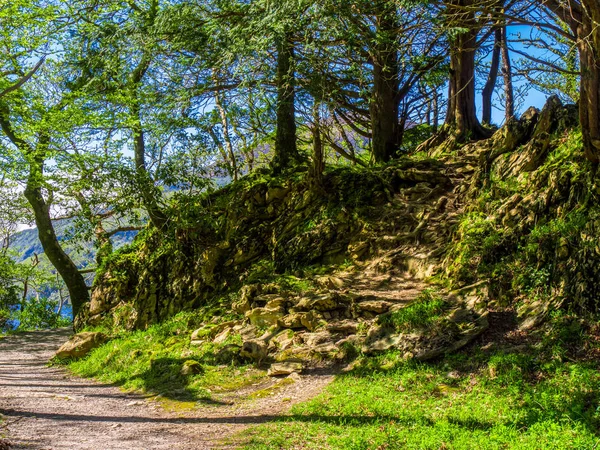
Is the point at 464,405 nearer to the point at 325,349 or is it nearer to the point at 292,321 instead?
the point at 325,349

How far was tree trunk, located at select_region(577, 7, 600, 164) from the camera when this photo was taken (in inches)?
282

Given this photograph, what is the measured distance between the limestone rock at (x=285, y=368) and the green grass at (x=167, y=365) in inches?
9.3

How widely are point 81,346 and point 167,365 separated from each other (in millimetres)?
4263

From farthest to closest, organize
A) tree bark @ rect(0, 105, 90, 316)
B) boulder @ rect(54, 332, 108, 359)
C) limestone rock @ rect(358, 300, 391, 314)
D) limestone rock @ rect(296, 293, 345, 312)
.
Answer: tree bark @ rect(0, 105, 90, 316)
boulder @ rect(54, 332, 108, 359)
limestone rock @ rect(296, 293, 345, 312)
limestone rock @ rect(358, 300, 391, 314)

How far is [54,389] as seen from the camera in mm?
8797

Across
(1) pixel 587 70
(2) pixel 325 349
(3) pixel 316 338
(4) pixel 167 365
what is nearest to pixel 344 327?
(3) pixel 316 338

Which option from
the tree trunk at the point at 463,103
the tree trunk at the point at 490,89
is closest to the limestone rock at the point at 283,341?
the tree trunk at the point at 463,103

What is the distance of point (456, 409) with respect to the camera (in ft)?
17.3

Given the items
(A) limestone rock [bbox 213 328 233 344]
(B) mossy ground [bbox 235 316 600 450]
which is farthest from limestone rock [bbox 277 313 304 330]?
(B) mossy ground [bbox 235 316 600 450]

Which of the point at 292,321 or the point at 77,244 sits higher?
the point at 77,244

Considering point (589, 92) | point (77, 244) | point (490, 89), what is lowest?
point (77, 244)

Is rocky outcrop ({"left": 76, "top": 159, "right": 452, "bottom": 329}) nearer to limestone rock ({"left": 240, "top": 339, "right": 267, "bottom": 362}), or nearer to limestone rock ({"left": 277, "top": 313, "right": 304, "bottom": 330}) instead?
limestone rock ({"left": 277, "top": 313, "right": 304, "bottom": 330})

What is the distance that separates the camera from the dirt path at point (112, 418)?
5.22m

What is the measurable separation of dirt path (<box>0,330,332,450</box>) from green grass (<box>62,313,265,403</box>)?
0.46 meters
